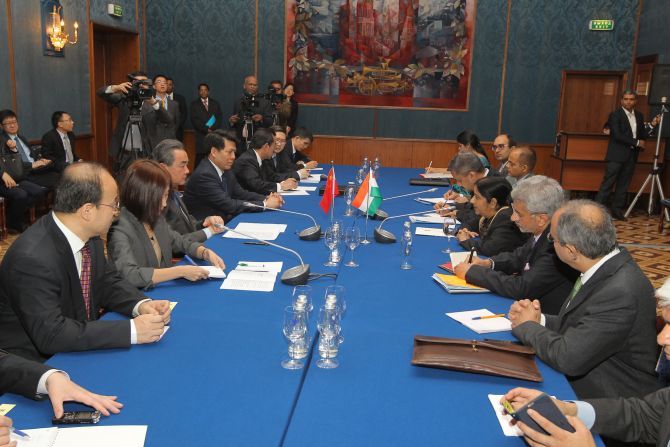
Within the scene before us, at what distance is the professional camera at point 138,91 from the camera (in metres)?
7.59

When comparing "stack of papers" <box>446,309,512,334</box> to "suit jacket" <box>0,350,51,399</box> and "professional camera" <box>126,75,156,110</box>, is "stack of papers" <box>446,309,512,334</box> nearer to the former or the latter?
"suit jacket" <box>0,350,51,399</box>

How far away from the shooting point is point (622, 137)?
889 cm

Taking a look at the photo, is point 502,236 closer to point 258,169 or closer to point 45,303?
point 45,303

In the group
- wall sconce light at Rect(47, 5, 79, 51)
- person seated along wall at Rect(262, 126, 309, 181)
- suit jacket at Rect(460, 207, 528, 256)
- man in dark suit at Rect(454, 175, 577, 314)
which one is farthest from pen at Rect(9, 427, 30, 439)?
wall sconce light at Rect(47, 5, 79, 51)

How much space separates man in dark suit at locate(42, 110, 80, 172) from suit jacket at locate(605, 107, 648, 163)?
7.61 m

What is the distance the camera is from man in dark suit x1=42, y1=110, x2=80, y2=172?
25.0 feet

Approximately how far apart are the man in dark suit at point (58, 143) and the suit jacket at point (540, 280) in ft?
20.5

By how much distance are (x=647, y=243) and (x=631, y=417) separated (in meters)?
6.12

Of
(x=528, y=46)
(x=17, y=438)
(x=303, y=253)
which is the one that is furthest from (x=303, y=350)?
(x=528, y=46)

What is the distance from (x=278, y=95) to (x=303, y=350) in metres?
8.04

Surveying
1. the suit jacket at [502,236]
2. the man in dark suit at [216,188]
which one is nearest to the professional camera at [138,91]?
the man in dark suit at [216,188]

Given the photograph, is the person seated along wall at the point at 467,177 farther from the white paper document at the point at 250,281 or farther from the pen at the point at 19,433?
the pen at the point at 19,433

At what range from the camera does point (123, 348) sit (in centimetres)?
219

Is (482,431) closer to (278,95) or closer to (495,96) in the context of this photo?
(278,95)
